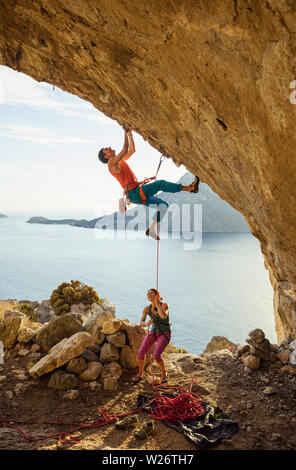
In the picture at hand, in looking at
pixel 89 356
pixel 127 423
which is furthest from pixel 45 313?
pixel 127 423

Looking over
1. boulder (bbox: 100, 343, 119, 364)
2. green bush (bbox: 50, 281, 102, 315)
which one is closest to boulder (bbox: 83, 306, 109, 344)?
boulder (bbox: 100, 343, 119, 364)

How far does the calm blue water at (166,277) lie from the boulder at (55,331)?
1796 centimetres

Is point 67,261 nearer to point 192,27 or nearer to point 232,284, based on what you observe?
point 232,284

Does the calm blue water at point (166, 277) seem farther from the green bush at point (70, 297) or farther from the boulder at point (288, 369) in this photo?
the boulder at point (288, 369)

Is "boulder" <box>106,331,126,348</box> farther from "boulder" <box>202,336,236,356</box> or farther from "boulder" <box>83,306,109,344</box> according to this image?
"boulder" <box>202,336,236,356</box>

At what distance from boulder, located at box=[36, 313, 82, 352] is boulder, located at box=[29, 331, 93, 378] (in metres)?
0.56

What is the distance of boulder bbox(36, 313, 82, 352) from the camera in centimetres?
610

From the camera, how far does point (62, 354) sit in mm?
5293

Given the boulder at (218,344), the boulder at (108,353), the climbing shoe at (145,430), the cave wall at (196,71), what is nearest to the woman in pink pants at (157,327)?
the boulder at (108,353)

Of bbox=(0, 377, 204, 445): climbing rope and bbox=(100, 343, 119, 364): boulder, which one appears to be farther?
bbox=(100, 343, 119, 364): boulder

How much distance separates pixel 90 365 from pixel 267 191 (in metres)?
4.33

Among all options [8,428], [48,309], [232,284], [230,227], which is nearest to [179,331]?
[48,309]

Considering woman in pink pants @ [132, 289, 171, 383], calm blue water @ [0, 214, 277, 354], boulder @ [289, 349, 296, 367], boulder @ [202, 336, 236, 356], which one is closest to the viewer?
woman in pink pants @ [132, 289, 171, 383]

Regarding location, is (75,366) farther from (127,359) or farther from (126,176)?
→ (126,176)
